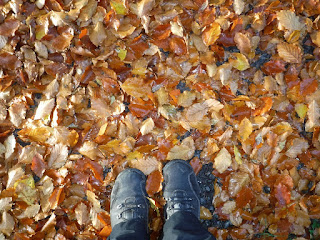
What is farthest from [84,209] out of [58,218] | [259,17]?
[259,17]

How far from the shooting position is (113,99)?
1851 mm

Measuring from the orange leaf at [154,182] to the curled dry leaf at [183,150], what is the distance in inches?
5.7

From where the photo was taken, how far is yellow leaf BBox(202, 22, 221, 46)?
72.0 inches

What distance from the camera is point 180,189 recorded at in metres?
1.83

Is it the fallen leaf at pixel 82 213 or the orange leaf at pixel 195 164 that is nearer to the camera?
the fallen leaf at pixel 82 213

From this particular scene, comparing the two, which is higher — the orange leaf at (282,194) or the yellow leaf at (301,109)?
the yellow leaf at (301,109)

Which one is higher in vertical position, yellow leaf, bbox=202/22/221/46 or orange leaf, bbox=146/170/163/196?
yellow leaf, bbox=202/22/221/46

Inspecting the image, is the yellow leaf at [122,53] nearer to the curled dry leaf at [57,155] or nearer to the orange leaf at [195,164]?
the curled dry leaf at [57,155]

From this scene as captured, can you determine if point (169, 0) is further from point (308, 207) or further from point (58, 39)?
point (308, 207)

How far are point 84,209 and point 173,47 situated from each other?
129 cm

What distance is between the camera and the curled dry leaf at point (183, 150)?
1.87 m

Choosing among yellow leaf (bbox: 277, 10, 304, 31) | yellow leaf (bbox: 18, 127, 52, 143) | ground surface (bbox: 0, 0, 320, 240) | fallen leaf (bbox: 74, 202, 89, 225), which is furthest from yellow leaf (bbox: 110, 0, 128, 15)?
fallen leaf (bbox: 74, 202, 89, 225)

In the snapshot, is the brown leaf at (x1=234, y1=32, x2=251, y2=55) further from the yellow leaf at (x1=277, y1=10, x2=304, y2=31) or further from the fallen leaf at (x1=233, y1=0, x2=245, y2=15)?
the yellow leaf at (x1=277, y1=10, x2=304, y2=31)

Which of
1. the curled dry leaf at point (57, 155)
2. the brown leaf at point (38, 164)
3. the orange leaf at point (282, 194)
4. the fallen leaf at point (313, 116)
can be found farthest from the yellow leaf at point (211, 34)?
the brown leaf at point (38, 164)
